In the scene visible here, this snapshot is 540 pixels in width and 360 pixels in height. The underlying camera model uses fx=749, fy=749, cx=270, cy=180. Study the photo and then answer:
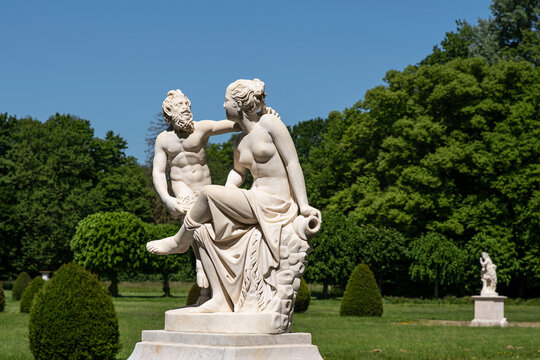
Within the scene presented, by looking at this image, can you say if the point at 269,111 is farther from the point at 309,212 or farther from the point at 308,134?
the point at 308,134

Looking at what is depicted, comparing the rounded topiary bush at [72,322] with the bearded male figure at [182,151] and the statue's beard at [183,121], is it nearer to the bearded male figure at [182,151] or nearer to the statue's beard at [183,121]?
the bearded male figure at [182,151]

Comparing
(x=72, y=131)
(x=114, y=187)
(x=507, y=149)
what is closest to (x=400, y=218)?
(x=507, y=149)

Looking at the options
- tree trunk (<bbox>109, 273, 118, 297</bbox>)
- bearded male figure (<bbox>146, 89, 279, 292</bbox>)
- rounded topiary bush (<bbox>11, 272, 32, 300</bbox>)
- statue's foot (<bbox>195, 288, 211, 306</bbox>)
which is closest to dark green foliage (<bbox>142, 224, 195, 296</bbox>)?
tree trunk (<bbox>109, 273, 118, 297</bbox>)

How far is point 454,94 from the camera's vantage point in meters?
34.1

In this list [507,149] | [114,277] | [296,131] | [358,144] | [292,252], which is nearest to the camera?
[292,252]

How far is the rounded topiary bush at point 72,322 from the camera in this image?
1113 centimetres

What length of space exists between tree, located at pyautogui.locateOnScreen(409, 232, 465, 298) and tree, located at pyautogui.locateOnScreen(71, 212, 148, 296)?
13.1 metres

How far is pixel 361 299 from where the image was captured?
24484 mm

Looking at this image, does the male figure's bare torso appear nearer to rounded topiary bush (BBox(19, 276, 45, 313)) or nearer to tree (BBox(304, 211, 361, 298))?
rounded topiary bush (BBox(19, 276, 45, 313))

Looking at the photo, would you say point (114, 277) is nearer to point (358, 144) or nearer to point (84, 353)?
point (358, 144)

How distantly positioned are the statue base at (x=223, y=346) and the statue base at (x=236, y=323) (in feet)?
0.25

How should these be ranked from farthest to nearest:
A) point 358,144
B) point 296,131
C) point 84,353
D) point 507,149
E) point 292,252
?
point 296,131 → point 358,144 → point 507,149 → point 84,353 → point 292,252

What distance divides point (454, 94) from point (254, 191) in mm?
29222

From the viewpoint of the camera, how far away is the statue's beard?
699 cm
